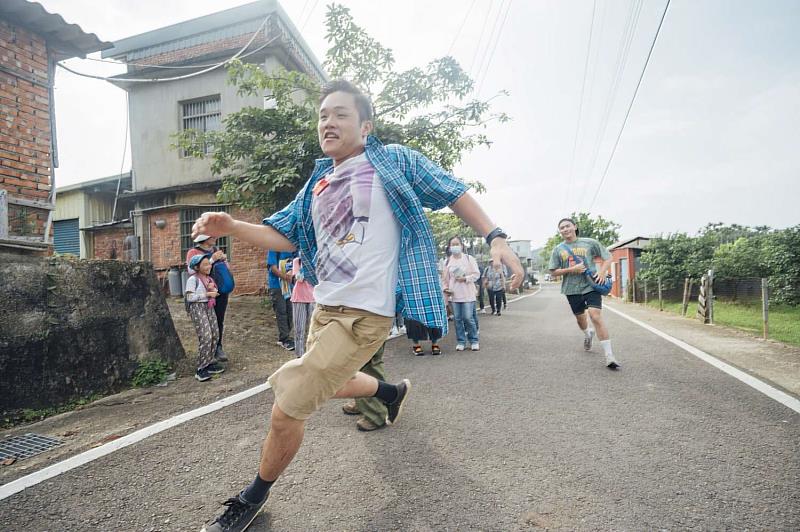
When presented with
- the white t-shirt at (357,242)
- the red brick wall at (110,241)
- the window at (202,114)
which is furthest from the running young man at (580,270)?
the red brick wall at (110,241)

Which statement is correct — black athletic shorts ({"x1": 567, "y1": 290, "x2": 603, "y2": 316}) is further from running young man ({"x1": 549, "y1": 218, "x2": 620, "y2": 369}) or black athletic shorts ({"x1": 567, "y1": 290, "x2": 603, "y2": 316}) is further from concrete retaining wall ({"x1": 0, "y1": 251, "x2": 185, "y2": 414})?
concrete retaining wall ({"x1": 0, "y1": 251, "x2": 185, "y2": 414})

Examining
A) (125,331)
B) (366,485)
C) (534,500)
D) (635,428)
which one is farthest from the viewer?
(125,331)

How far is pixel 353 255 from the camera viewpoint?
79.4 inches

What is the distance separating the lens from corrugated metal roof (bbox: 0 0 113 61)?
621cm

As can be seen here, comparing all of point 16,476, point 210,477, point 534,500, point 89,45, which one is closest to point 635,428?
point 534,500

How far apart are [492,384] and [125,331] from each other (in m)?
3.96

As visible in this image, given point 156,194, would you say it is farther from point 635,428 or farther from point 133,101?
point 635,428

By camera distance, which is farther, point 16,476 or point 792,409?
point 792,409

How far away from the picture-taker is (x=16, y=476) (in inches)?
102

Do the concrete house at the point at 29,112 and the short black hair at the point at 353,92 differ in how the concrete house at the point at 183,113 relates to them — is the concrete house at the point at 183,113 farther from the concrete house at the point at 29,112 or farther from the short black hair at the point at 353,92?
the short black hair at the point at 353,92

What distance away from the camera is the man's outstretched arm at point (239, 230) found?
6.89 feet

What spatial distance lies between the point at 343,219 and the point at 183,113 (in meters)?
15.8

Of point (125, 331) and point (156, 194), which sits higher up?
point (156, 194)

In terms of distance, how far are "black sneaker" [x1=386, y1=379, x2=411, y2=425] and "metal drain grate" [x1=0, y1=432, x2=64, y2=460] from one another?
237 centimetres
